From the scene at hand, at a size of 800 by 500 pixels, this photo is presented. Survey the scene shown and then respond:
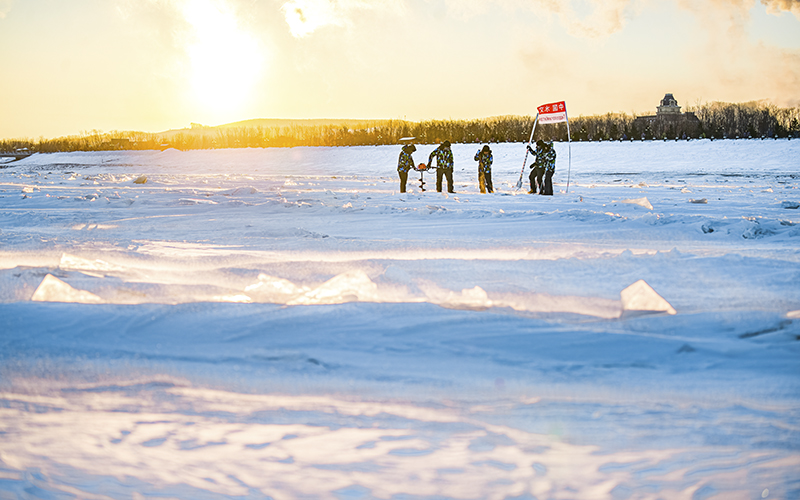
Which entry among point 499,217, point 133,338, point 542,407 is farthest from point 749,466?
point 499,217

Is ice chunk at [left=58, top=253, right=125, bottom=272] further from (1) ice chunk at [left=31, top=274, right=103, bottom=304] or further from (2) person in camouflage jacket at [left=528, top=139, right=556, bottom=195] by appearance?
(2) person in camouflage jacket at [left=528, top=139, right=556, bottom=195]

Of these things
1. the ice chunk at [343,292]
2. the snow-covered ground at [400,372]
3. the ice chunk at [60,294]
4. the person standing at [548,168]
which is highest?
the person standing at [548,168]

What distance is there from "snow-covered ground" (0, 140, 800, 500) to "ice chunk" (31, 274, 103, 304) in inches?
0.5

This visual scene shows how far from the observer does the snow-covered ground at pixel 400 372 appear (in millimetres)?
1700

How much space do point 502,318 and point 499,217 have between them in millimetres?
4851

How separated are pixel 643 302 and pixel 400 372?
4.86 ft

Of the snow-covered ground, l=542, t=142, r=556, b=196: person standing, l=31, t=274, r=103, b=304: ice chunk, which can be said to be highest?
l=542, t=142, r=556, b=196: person standing

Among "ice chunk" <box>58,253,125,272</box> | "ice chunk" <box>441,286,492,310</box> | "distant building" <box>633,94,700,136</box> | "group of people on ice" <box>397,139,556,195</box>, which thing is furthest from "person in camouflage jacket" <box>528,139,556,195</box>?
"distant building" <box>633,94,700,136</box>

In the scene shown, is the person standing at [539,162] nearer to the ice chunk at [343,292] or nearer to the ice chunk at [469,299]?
the ice chunk at [469,299]

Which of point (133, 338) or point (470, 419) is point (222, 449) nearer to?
point (470, 419)

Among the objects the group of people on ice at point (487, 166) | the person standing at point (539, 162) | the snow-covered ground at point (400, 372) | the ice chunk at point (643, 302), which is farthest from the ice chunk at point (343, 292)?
the person standing at point (539, 162)

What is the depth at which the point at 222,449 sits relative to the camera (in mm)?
1817

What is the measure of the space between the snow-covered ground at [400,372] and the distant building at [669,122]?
36561 millimetres

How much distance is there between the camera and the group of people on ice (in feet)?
39.1
